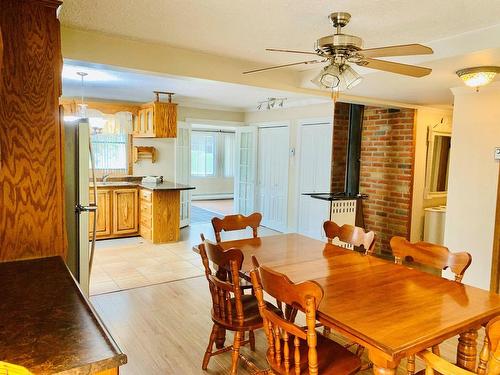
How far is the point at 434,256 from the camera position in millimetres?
2314

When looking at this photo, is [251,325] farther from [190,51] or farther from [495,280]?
[495,280]

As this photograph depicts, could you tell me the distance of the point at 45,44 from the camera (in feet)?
6.13

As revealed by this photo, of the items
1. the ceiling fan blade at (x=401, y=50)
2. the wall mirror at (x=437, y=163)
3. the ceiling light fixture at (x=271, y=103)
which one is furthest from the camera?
the ceiling light fixture at (x=271, y=103)

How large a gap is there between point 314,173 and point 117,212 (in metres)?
3.20

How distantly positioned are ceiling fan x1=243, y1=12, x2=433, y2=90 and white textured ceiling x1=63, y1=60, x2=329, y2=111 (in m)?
1.74

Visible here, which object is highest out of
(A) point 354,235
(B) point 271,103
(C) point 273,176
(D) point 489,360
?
(B) point 271,103

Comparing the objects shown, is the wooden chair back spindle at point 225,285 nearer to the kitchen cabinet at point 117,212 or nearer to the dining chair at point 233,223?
the dining chair at point 233,223

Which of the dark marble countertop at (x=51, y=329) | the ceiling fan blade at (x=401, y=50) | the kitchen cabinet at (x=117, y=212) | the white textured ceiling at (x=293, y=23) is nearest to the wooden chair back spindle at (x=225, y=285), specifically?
the dark marble countertop at (x=51, y=329)

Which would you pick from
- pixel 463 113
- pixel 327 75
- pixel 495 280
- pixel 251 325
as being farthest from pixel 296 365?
pixel 463 113

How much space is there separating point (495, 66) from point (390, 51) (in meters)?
1.38

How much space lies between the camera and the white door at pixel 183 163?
7.04 m

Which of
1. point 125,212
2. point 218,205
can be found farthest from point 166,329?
point 218,205

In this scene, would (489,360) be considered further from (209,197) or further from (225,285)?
(209,197)

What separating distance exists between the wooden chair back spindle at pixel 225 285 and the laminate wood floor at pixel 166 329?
1.50 ft
